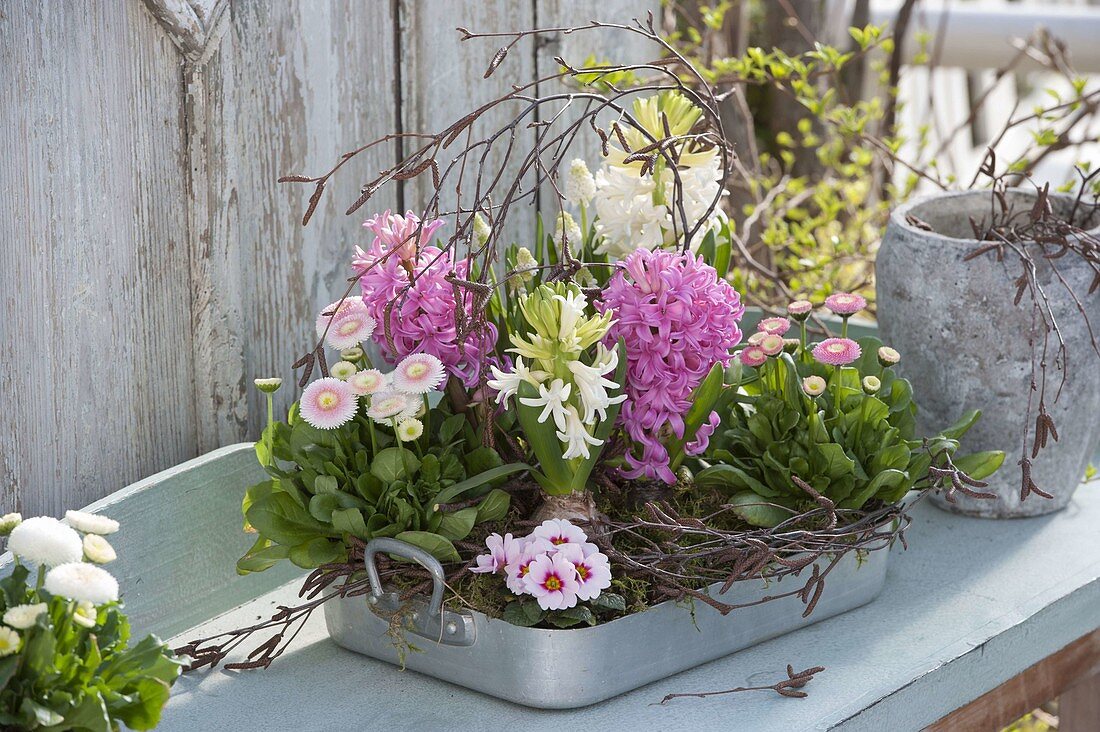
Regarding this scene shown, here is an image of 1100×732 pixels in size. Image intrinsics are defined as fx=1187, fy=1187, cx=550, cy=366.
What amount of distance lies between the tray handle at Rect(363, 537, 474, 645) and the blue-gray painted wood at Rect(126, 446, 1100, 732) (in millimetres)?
54

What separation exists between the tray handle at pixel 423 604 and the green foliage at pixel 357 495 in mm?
11

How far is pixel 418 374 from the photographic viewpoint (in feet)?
2.78

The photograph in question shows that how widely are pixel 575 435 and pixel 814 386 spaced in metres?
0.22

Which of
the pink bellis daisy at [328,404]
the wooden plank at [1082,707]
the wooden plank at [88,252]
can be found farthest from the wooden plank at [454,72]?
the wooden plank at [1082,707]

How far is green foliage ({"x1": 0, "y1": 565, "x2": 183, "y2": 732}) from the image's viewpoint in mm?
660

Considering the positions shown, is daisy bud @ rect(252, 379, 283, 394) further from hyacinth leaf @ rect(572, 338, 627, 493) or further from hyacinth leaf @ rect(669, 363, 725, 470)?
hyacinth leaf @ rect(669, 363, 725, 470)

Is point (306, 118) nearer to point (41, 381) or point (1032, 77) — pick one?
point (41, 381)

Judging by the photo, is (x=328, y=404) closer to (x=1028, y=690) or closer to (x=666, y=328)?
(x=666, y=328)

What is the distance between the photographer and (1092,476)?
1.29 m

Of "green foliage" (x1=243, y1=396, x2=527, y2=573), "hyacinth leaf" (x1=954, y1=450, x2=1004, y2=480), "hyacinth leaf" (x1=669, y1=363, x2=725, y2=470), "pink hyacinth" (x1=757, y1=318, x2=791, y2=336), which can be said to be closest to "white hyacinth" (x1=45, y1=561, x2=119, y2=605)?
"green foliage" (x1=243, y1=396, x2=527, y2=573)

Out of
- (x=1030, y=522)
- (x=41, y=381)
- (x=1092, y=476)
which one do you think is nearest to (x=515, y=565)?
(x=41, y=381)

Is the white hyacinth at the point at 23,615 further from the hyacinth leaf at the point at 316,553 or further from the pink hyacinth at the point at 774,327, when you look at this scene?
the pink hyacinth at the point at 774,327

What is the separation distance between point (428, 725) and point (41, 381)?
0.40 m

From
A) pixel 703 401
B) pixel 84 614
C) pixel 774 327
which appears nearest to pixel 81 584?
pixel 84 614
